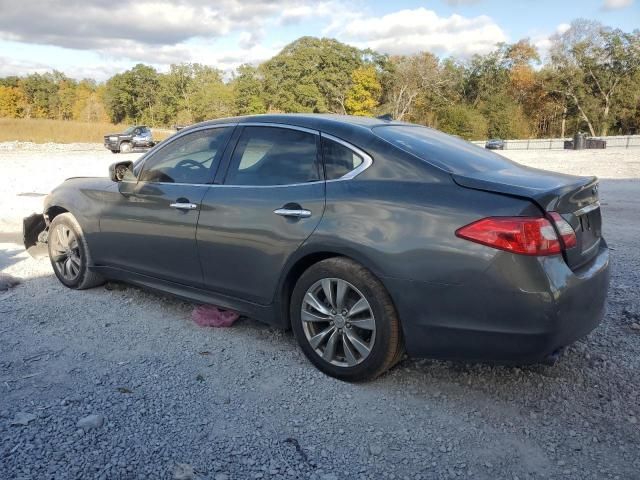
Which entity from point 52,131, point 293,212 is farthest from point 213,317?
point 52,131

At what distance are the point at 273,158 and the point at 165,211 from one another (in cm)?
104

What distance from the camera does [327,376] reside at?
351cm

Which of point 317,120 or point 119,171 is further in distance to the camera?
point 119,171

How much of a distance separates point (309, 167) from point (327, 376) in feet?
4.49

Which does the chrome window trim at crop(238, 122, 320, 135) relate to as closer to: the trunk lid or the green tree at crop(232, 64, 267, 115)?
the trunk lid

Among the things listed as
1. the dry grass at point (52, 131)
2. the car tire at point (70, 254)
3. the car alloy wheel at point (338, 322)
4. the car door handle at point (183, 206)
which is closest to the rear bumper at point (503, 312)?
the car alloy wheel at point (338, 322)

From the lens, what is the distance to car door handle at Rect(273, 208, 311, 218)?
3.43 metres

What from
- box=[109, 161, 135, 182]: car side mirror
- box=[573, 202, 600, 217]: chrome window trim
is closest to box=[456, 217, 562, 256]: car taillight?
box=[573, 202, 600, 217]: chrome window trim

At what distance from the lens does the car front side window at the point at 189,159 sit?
4156mm

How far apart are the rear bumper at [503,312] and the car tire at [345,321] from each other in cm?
12

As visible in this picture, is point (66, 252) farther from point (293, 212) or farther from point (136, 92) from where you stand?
point (136, 92)

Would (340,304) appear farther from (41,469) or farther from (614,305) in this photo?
(614,305)

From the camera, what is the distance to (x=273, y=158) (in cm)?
380

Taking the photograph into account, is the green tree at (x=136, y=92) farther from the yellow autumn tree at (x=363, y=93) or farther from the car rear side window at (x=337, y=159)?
the car rear side window at (x=337, y=159)
